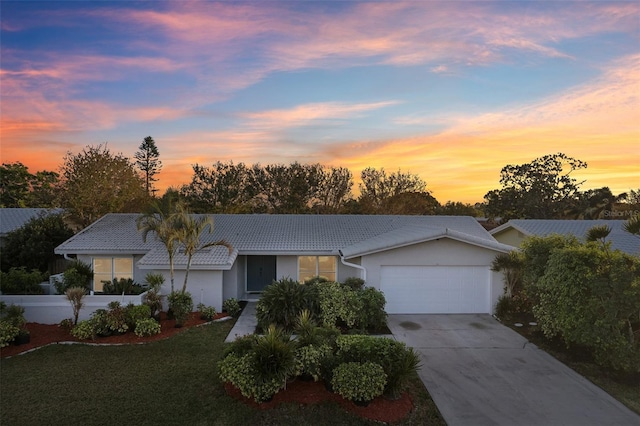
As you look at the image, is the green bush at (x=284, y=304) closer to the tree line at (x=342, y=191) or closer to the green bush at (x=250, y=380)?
the green bush at (x=250, y=380)

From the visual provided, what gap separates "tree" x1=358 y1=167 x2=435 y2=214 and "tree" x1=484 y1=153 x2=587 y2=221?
28.8ft

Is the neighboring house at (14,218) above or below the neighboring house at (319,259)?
above

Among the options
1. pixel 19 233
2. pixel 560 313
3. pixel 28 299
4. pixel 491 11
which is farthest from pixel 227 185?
pixel 560 313

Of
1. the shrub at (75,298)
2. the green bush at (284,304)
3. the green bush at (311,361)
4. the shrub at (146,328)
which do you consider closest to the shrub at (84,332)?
the shrub at (75,298)

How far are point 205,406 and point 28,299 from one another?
913cm

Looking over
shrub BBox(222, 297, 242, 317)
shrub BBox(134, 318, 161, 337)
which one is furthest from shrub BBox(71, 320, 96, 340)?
shrub BBox(222, 297, 242, 317)

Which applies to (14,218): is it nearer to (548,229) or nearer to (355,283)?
(355,283)

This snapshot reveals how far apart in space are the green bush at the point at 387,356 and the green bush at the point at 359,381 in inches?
10.9

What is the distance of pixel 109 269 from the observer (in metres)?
16.0

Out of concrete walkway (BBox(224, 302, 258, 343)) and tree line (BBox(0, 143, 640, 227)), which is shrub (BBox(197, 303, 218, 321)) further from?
tree line (BBox(0, 143, 640, 227))

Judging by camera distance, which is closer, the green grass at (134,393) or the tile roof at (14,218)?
the green grass at (134,393)

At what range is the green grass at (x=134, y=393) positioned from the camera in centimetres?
687

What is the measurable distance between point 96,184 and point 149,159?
28.7 m

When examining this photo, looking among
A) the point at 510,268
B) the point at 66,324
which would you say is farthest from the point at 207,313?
the point at 510,268
